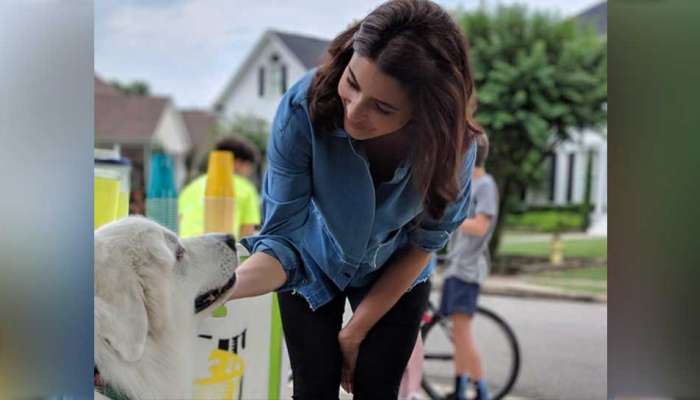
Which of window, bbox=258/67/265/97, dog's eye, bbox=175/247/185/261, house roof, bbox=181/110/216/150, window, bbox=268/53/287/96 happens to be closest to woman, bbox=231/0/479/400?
dog's eye, bbox=175/247/185/261

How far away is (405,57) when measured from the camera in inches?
54.0

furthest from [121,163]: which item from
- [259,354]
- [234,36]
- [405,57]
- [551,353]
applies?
[551,353]

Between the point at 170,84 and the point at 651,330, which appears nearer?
the point at 651,330

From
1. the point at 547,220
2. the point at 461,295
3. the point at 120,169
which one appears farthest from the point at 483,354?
the point at 547,220

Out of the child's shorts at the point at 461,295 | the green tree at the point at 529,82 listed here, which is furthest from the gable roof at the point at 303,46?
the green tree at the point at 529,82

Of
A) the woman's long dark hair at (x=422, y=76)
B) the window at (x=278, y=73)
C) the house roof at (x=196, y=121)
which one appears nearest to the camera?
the woman's long dark hair at (x=422, y=76)

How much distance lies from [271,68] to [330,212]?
236cm

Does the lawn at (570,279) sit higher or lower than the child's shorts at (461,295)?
lower

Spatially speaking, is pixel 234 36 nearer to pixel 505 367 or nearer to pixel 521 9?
pixel 505 367

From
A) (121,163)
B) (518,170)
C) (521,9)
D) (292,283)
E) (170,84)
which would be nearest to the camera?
(292,283)

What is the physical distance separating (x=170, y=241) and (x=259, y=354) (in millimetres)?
663

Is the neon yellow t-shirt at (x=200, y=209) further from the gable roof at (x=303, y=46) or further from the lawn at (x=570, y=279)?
the lawn at (x=570, y=279)

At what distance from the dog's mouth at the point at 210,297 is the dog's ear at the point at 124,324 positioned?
18 cm

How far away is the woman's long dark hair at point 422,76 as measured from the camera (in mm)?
1382
